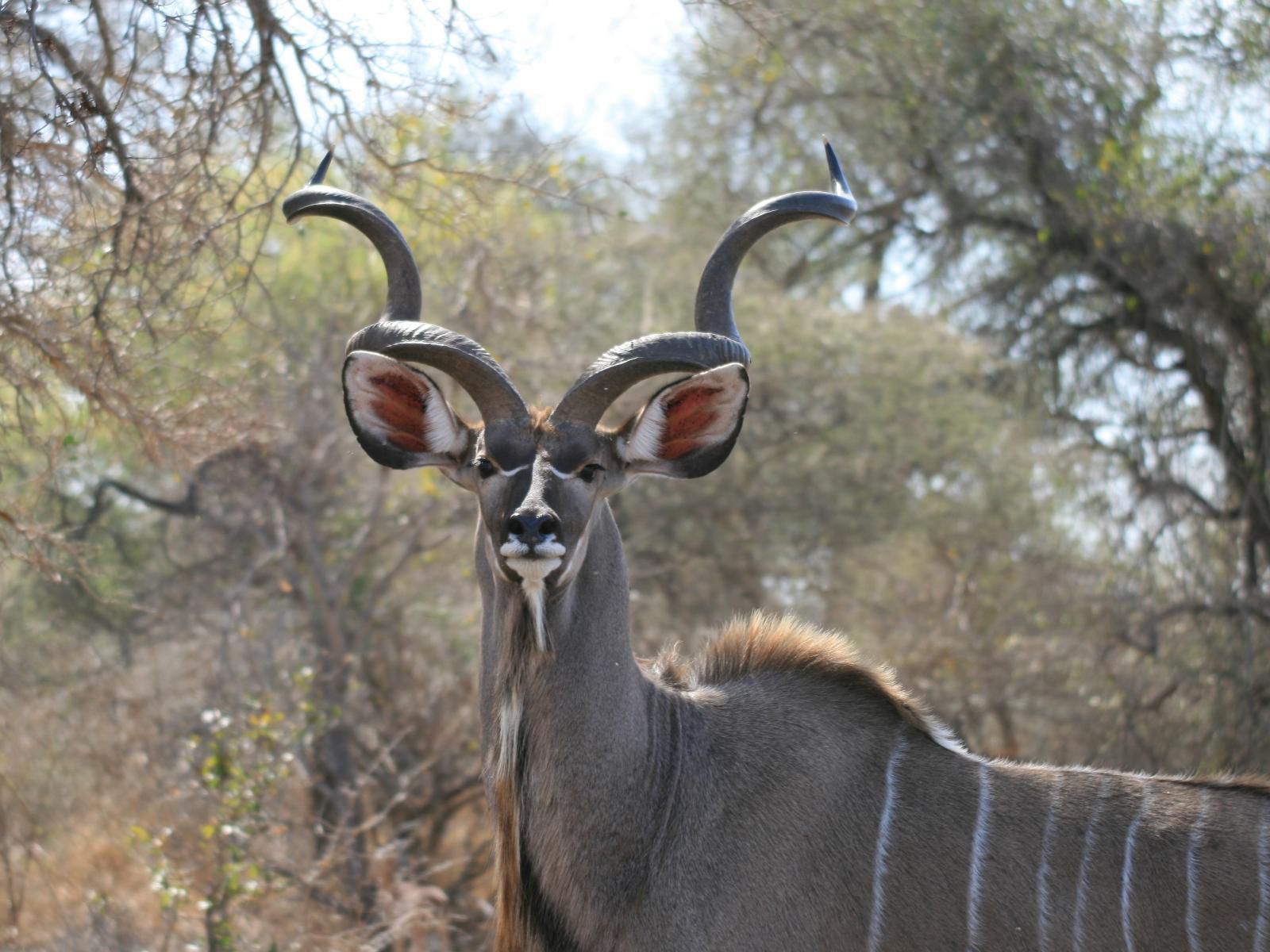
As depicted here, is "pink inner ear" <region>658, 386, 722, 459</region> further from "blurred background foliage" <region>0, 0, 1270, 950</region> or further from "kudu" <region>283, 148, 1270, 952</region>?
"blurred background foliage" <region>0, 0, 1270, 950</region>

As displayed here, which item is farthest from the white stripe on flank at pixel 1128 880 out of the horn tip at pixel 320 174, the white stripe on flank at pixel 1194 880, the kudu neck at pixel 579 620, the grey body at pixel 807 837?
the horn tip at pixel 320 174

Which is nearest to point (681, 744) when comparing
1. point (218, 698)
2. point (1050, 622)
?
point (218, 698)

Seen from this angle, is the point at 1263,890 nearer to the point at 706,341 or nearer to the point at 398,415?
the point at 706,341

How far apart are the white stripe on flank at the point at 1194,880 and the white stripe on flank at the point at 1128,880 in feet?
0.39

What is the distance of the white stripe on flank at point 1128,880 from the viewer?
3.32 meters

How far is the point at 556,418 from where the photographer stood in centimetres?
341

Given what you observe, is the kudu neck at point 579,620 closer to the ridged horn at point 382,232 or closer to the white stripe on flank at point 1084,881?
the ridged horn at point 382,232

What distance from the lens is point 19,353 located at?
14.6ft

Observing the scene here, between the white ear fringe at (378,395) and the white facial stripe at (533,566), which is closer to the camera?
the white facial stripe at (533,566)

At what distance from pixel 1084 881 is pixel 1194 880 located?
0.82 feet

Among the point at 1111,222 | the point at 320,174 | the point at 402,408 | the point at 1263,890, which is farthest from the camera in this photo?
the point at 1111,222

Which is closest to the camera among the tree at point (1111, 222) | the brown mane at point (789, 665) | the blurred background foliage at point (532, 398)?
the brown mane at point (789, 665)

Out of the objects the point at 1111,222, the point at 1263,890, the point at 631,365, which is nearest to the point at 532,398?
the point at 1111,222

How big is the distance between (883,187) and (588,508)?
23.7ft
